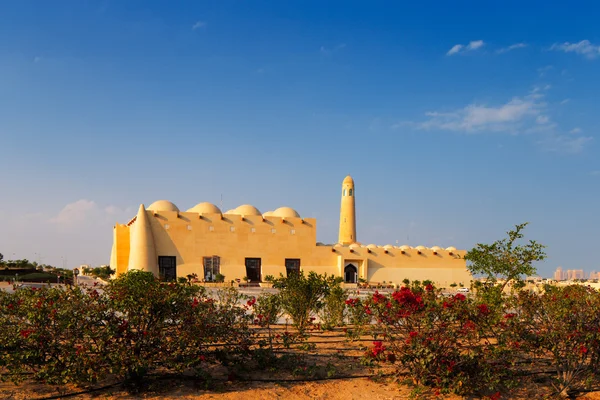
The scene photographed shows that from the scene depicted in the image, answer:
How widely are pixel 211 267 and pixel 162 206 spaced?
7.28m

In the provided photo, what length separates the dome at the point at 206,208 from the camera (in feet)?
139

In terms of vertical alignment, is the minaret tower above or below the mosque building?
above

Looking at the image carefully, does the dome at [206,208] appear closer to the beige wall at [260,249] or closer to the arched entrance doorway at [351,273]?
the beige wall at [260,249]

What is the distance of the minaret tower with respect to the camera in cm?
5228

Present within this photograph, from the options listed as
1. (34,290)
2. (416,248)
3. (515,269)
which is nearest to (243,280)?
(416,248)

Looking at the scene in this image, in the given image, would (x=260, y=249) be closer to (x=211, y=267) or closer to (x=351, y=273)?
(x=211, y=267)

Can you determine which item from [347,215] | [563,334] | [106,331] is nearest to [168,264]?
[347,215]

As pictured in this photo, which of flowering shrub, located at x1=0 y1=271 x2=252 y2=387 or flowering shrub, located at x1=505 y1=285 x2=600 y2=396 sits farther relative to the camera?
flowering shrub, located at x1=505 y1=285 x2=600 y2=396

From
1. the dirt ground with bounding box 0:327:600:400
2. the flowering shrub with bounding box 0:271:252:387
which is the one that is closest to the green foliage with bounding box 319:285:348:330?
the dirt ground with bounding box 0:327:600:400

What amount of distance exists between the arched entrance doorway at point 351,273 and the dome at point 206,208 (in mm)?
13231

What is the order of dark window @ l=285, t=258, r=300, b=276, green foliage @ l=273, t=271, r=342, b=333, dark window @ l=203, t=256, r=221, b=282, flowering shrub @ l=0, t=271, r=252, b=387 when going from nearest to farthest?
flowering shrub @ l=0, t=271, r=252, b=387
green foliage @ l=273, t=271, r=342, b=333
dark window @ l=203, t=256, r=221, b=282
dark window @ l=285, t=258, r=300, b=276

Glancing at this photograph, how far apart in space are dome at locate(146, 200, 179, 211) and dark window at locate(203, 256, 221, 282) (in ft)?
19.7

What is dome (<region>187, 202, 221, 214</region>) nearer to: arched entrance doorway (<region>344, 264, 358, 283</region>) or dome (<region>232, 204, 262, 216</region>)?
dome (<region>232, 204, 262, 216</region>)

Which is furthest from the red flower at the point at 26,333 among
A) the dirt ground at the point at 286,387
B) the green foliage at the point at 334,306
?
the green foliage at the point at 334,306
